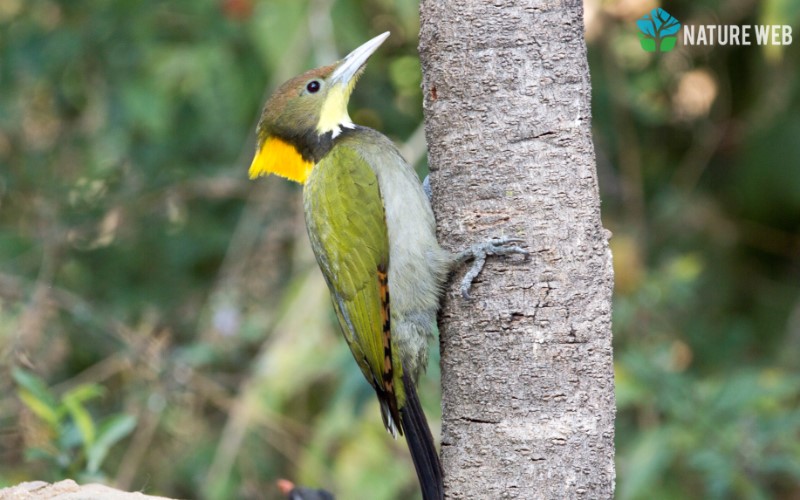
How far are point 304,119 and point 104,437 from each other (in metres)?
1.24

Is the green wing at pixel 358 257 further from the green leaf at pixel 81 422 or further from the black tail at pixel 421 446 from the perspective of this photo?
the green leaf at pixel 81 422

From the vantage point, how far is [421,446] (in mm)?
2643

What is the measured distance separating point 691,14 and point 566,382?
11.9 feet

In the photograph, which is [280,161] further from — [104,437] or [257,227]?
[257,227]

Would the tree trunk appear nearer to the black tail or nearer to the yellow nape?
the black tail

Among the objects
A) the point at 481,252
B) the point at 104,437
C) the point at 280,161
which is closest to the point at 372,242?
the point at 280,161

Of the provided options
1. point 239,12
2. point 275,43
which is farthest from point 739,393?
point 239,12

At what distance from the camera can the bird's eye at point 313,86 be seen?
344cm

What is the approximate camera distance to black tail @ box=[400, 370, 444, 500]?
8.19ft

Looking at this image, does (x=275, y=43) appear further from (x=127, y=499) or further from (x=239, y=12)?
(x=127, y=499)

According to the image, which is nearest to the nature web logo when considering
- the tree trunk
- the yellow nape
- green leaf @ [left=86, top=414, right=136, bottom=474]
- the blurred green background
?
the blurred green background

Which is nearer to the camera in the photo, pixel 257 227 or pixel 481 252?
pixel 481 252

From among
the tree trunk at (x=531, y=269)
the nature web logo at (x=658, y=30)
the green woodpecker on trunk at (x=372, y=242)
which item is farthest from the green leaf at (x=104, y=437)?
the nature web logo at (x=658, y=30)

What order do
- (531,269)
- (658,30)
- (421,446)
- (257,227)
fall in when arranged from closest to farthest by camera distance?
(531,269), (421,446), (658,30), (257,227)
